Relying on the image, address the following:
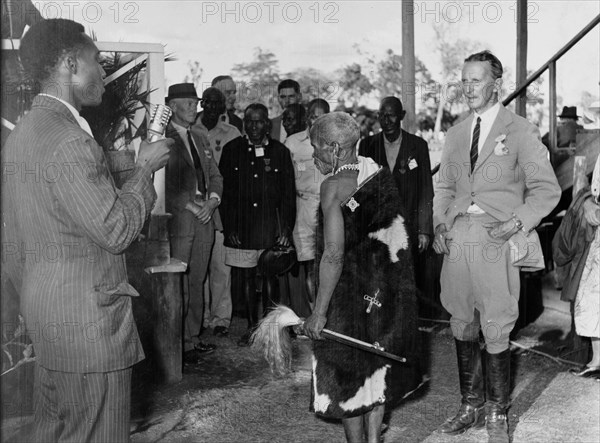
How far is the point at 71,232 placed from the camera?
276 centimetres

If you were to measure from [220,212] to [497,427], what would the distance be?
344cm

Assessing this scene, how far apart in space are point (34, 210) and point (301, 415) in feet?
8.96

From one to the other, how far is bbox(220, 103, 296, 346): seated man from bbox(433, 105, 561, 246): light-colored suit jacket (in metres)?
2.51

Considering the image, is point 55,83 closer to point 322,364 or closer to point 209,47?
point 322,364

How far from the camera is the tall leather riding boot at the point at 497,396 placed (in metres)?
4.42

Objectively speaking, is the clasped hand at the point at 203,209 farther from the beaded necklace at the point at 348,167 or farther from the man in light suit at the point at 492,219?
the beaded necklace at the point at 348,167

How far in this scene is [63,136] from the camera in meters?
2.70

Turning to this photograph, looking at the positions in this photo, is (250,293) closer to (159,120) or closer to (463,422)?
(463,422)

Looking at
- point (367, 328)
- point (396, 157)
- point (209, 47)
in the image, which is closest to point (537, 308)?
point (396, 157)

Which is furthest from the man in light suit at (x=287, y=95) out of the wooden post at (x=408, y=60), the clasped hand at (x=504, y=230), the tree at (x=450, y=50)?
the tree at (x=450, y=50)

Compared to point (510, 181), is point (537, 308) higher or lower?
lower

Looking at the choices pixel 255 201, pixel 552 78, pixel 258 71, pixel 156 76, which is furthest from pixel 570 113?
pixel 258 71

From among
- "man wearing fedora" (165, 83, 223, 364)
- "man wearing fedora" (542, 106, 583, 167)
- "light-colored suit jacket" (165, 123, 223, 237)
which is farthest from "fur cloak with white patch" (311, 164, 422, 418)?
"man wearing fedora" (542, 106, 583, 167)

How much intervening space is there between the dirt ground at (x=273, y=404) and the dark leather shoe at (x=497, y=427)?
144 millimetres
